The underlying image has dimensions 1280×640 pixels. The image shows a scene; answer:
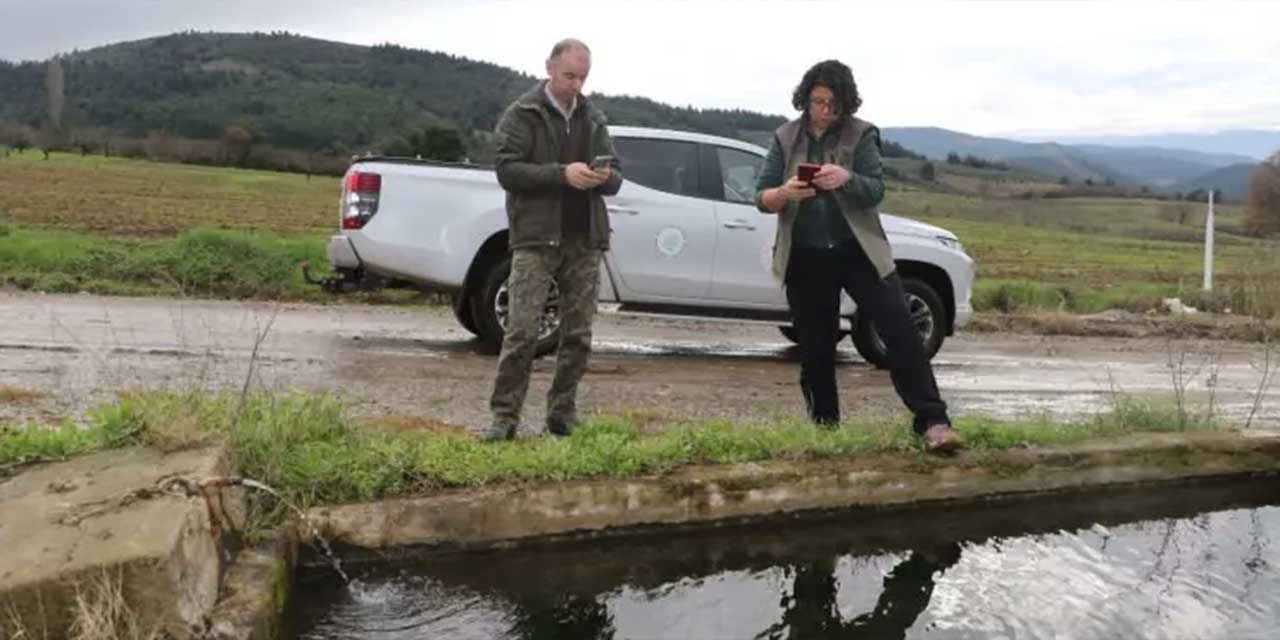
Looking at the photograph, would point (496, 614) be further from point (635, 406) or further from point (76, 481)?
point (635, 406)

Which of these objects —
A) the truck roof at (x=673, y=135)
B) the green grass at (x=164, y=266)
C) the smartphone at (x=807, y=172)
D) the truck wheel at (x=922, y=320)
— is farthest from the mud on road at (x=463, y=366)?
the truck roof at (x=673, y=135)

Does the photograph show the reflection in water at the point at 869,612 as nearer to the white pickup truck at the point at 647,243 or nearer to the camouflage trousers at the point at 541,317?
the camouflage trousers at the point at 541,317

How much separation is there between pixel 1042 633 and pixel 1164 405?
268cm

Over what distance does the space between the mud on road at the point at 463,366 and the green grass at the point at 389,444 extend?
1.97 ft

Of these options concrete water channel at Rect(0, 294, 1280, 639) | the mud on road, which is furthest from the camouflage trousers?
concrete water channel at Rect(0, 294, 1280, 639)

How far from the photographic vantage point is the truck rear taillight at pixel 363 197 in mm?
8391

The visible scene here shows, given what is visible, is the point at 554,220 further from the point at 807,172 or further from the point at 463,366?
the point at 463,366

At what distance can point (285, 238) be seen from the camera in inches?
696

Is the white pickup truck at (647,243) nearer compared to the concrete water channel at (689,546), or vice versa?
the concrete water channel at (689,546)

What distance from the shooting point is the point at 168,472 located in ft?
12.2

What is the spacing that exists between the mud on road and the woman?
1.14m

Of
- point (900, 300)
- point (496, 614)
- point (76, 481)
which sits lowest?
point (496, 614)

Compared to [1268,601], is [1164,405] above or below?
above

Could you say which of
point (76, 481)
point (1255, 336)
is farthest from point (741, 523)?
point (1255, 336)
